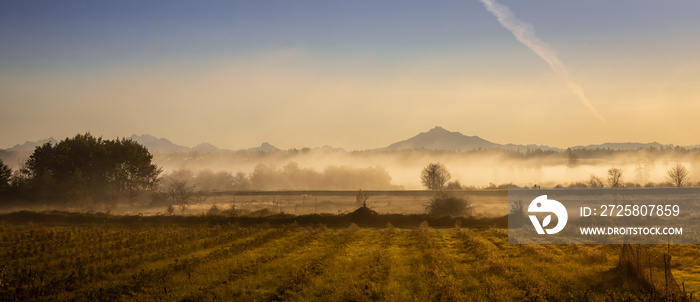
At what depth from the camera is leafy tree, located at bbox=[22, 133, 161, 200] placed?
7719 cm

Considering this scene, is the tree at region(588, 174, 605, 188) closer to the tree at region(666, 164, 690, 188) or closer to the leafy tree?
the tree at region(666, 164, 690, 188)

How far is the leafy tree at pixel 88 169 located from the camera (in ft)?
253

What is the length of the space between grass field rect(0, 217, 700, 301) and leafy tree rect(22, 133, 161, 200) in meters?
44.8

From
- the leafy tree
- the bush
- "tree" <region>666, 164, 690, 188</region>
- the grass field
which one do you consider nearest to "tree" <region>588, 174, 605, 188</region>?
"tree" <region>666, 164, 690, 188</region>

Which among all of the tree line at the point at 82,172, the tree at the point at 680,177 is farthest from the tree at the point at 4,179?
the tree at the point at 680,177

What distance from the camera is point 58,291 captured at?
19.9 m

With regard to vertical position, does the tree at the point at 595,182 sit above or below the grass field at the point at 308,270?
above

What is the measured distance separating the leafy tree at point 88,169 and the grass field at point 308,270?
44.8 metres

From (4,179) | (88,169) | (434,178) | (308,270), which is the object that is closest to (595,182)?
(434,178)

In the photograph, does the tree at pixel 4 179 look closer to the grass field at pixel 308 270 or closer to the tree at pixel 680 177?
the grass field at pixel 308 270

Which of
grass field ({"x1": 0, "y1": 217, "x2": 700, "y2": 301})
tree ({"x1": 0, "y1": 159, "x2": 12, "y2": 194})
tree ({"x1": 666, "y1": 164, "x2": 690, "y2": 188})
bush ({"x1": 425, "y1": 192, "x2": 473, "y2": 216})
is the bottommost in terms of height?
grass field ({"x1": 0, "y1": 217, "x2": 700, "y2": 301})

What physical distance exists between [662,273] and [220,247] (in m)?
24.7

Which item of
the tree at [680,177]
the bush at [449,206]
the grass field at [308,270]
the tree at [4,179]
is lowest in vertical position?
the grass field at [308,270]

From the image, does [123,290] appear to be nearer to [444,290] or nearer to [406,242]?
[444,290]
